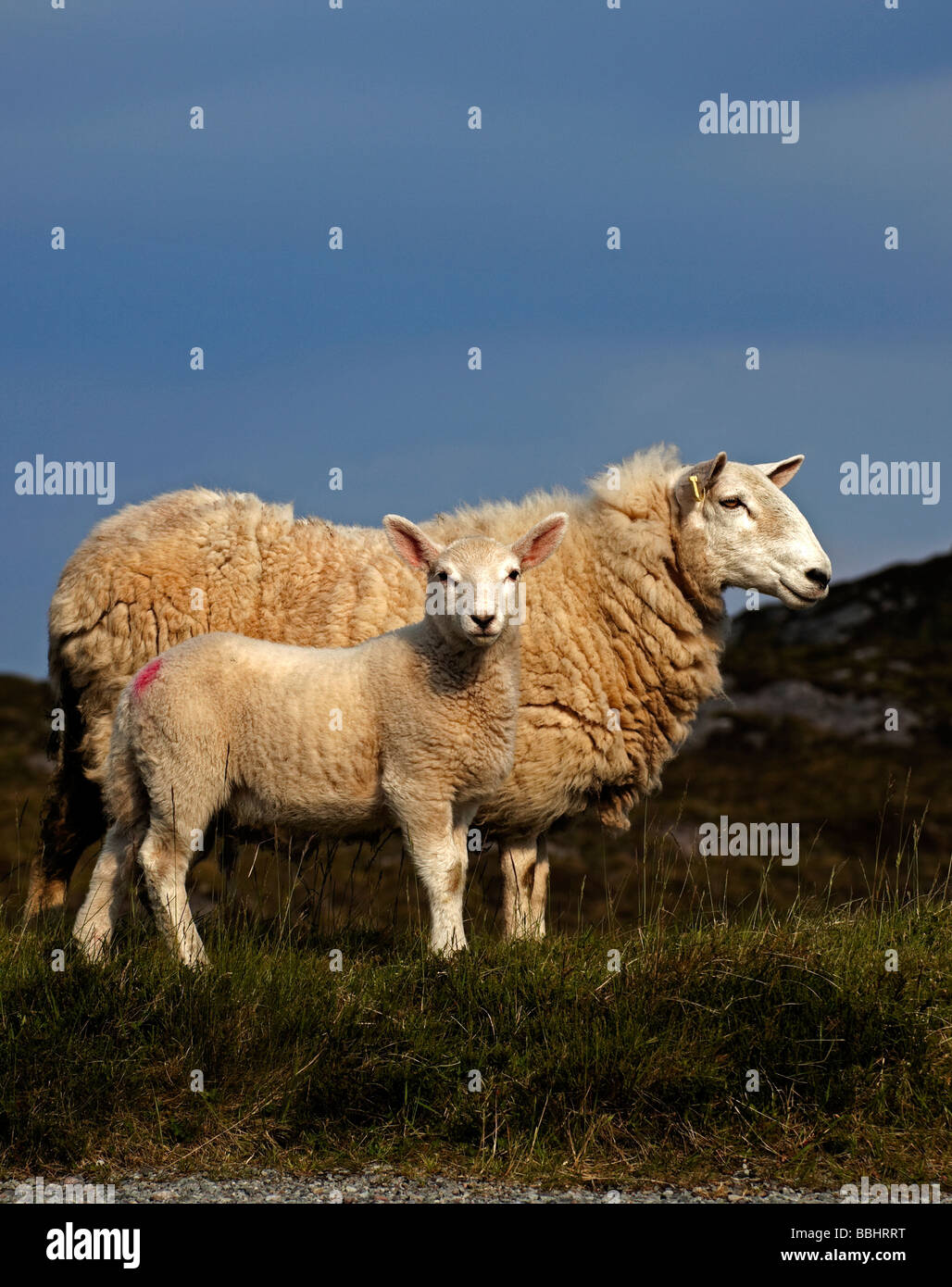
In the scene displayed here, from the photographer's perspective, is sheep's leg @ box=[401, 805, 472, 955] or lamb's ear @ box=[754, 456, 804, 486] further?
lamb's ear @ box=[754, 456, 804, 486]

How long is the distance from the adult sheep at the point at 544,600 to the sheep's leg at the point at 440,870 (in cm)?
147

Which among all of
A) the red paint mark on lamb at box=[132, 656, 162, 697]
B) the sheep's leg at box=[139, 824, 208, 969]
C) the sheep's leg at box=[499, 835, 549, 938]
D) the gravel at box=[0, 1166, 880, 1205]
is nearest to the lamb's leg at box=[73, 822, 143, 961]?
the sheep's leg at box=[139, 824, 208, 969]

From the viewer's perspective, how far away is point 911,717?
48531 mm

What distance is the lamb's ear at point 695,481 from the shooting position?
7934 mm

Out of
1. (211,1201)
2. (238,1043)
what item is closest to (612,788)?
(238,1043)

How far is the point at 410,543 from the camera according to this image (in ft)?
21.2

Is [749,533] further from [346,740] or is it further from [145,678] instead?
[145,678]

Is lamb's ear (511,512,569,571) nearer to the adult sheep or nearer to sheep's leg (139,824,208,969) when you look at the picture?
the adult sheep

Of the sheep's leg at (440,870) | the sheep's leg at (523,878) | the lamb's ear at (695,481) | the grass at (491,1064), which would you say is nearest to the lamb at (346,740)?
the sheep's leg at (440,870)

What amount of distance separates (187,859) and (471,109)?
5213mm

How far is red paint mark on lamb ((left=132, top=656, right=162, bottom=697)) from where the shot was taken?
21.4ft

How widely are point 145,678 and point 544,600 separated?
265 cm

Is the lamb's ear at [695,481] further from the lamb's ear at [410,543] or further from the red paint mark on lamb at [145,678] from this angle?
the red paint mark on lamb at [145,678]

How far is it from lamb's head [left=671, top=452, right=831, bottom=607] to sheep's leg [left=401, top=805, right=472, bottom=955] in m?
2.67
